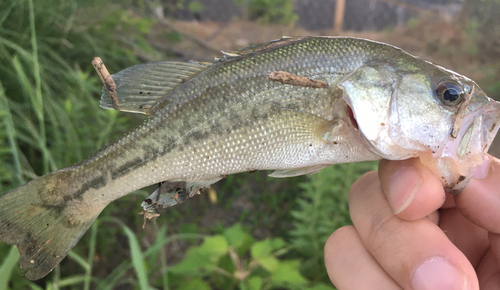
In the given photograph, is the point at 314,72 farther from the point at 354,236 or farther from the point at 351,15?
the point at 351,15

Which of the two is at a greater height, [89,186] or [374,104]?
[374,104]

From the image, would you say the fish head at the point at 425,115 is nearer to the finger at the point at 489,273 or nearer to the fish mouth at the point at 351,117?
the fish mouth at the point at 351,117

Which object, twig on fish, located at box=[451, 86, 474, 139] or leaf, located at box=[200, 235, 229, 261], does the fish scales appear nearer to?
twig on fish, located at box=[451, 86, 474, 139]

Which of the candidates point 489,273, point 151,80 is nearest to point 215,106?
point 151,80

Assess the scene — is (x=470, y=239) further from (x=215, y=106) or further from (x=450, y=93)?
(x=215, y=106)

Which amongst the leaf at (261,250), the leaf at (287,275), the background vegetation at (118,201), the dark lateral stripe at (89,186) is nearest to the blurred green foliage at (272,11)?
the background vegetation at (118,201)

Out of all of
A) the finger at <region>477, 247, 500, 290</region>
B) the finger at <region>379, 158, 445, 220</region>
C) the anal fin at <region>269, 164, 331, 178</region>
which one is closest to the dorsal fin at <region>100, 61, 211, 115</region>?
the anal fin at <region>269, 164, 331, 178</region>
